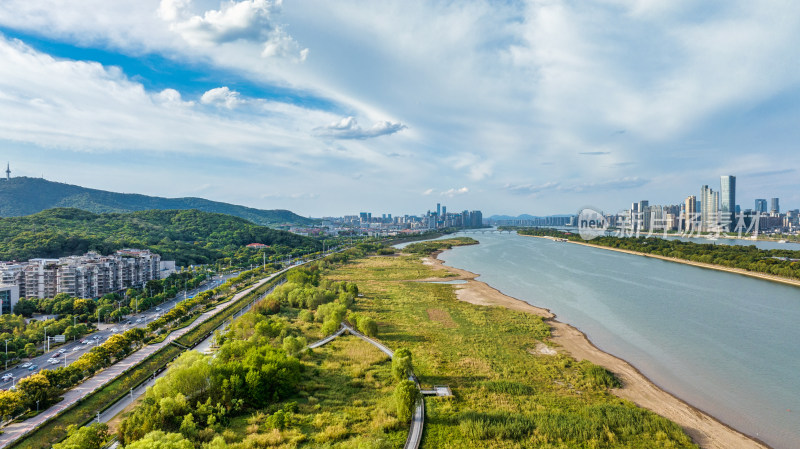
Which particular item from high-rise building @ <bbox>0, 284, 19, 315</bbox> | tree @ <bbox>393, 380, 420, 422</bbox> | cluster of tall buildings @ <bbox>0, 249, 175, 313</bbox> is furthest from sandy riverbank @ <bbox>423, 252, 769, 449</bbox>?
high-rise building @ <bbox>0, 284, 19, 315</bbox>

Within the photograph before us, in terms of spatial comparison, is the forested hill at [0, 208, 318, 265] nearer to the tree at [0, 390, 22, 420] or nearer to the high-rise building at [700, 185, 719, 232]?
the tree at [0, 390, 22, 420]

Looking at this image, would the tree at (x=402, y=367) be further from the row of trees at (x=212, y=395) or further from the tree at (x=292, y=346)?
the tree at (x=292, y=346)

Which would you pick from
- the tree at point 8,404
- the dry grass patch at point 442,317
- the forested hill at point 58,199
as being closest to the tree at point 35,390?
the tree at point 8,404

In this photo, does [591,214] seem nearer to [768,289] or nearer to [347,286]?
[768,289]

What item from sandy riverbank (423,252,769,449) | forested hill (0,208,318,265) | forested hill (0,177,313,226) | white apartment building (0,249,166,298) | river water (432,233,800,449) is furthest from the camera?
forested hill (0,177,313,226)

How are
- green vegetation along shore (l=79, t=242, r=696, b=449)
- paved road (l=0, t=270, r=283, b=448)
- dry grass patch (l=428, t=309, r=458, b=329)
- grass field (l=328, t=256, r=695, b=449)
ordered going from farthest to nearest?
dry grass patch (l=428, t=309, r=458, b=329), paved road (l=0, t=270, r=283, b=448), grass field (l=328, t=256, r=695, b=449), green vegetation along shore (l=79, t=242, r=696, b=449)

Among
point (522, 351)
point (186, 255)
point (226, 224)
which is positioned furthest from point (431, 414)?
point (226, 224)

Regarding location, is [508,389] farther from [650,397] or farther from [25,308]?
[25,308]

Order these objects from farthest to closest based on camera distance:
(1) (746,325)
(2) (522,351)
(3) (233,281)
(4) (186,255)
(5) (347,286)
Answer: (4) (186,255), (3) (233,281), (5) (347,286), (1) (746,325), (2) (522,351)
